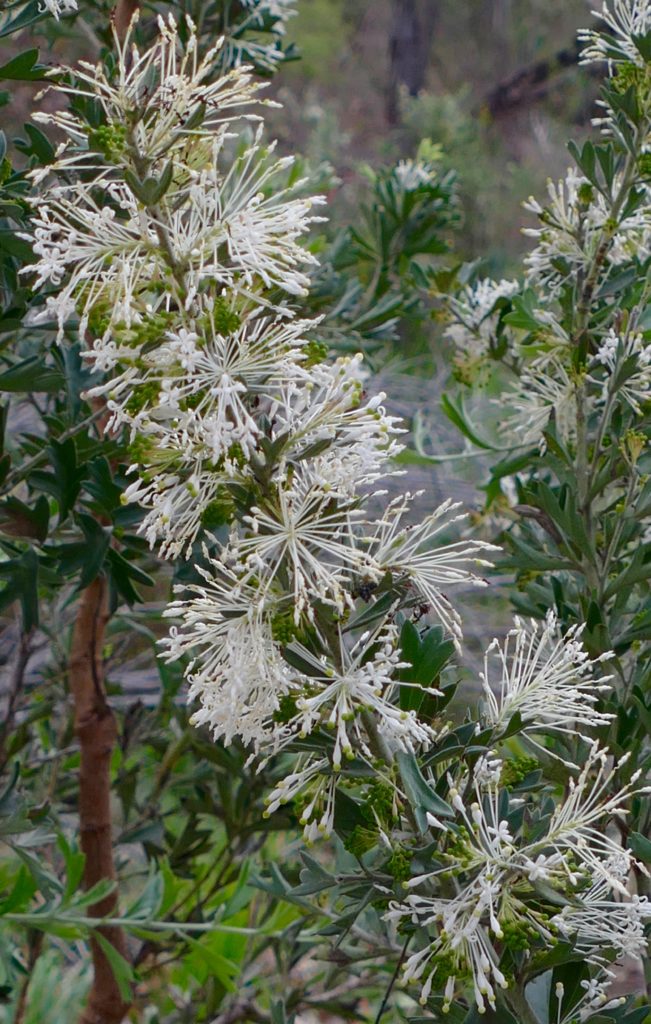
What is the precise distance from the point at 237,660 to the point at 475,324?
1.89ft

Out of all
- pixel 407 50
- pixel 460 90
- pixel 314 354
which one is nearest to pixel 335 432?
pixel 314 354

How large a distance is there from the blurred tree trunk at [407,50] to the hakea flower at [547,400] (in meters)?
6.39

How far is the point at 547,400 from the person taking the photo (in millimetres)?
854

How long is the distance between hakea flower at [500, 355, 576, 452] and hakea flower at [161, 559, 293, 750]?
0.36 meters

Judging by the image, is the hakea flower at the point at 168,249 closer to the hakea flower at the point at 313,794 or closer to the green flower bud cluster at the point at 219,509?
the green flower bud cluster at the point at 219,509

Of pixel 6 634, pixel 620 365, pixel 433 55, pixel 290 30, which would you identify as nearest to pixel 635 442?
pixel 620 365

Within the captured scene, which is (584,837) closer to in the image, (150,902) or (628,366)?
(628,366)

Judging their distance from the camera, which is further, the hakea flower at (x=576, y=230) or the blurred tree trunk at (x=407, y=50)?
the blurred tree trunk at (x=407, y=50)

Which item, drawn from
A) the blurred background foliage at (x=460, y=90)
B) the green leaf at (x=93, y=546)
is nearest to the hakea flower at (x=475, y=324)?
the green leaf at (x=93, y=546)

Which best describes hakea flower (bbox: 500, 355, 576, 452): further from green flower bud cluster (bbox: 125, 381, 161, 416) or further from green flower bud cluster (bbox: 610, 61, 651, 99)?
green flower bud cluster (bbox: 125, 381, 161, 416)

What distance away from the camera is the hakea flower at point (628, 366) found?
2.41ft

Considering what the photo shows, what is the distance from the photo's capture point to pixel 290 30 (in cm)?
689

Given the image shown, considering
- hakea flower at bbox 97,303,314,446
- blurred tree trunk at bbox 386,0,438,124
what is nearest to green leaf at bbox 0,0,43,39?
hakea flower at bbox 97,303,314,446

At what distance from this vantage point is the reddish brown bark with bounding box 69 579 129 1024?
1.04 meters
